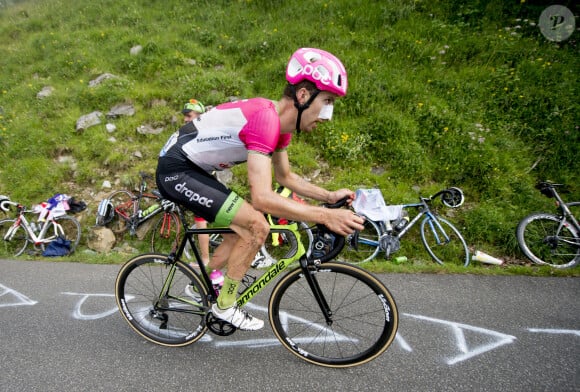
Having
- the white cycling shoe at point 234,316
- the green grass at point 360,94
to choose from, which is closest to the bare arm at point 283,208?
the white cycling shoe at point 234,316

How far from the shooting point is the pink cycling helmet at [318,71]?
82.9 inches

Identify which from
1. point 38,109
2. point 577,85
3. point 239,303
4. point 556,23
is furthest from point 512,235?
point 38,109

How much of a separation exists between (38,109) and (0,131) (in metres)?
1.04

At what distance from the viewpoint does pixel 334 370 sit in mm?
2578

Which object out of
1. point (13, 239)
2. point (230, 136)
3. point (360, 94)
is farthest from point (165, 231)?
point (360, 94)

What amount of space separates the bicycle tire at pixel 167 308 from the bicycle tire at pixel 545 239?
4864 mm

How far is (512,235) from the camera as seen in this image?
15.9ft

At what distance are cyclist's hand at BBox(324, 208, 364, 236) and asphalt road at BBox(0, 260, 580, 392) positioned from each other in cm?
139

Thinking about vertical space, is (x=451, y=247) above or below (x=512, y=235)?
below

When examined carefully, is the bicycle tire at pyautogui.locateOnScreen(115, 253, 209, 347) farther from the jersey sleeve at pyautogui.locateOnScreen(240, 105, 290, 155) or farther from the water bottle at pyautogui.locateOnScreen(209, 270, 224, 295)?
the jersey sleeve at pyautogui.locateOnScreen(240, 105, 290, 155)

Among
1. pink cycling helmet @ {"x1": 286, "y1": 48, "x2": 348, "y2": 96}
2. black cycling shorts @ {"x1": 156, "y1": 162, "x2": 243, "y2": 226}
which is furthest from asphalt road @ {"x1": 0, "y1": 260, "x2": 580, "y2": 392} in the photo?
pink cycling helmet @ {"x1": 286, "y1": 48, "x2": 348, "y2": 96}

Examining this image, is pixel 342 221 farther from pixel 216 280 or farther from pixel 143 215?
pixel 143 215

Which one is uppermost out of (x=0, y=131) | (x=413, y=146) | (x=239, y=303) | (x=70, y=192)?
(x=413, y=146)

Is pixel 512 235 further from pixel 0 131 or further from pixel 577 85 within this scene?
pixel 0 131
